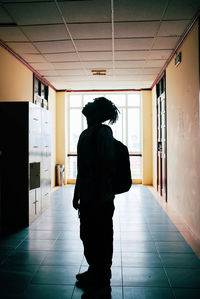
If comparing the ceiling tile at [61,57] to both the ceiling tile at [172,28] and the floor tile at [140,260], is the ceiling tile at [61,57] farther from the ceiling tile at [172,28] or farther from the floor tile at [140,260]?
the floor tile at [140,260]

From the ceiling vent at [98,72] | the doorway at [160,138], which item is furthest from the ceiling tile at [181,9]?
the doorway at [160,138]

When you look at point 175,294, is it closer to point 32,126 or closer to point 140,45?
point 32,126

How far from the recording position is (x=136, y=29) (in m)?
4.07

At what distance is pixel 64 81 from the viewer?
24.5ft

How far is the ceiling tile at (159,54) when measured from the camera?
505 cm

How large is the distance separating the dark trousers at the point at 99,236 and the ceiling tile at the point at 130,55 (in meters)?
3.72

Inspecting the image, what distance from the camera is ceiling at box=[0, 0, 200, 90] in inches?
134

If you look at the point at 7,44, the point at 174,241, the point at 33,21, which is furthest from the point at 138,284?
the point at 7,44

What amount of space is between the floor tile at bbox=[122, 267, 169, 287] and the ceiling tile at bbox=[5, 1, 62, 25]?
3223 mm

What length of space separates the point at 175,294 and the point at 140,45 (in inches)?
155

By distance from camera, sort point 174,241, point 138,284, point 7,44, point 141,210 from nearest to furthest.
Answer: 1. point 138,284
2. point 174,241
3. point 7,44
4. point 141,210

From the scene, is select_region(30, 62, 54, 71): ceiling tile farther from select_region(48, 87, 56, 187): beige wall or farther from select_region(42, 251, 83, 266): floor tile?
select_region(42, 251, 83, 266): floor tile

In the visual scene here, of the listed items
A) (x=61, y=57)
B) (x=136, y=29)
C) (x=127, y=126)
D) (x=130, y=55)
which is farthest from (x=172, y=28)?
(x=127, y=126)

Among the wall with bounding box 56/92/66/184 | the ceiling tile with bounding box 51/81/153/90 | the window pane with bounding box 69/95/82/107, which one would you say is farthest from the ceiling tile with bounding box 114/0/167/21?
the window pane with bounding box 69/95/82/107
